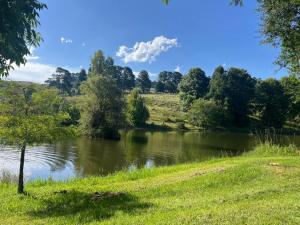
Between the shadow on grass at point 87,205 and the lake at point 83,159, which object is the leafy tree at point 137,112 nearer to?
the lake at point 83,159

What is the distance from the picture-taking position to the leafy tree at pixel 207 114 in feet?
254

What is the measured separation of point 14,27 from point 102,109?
45047mm

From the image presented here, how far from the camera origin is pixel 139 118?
2827 inches

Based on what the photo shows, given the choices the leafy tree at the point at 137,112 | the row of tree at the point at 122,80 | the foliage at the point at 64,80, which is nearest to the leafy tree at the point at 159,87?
the row of tree at the point at 122,80

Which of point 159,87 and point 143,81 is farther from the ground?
point 143,81

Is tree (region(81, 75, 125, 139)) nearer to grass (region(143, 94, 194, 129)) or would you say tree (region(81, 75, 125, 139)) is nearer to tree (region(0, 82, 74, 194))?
grass (region(143, 94, 194, 129))

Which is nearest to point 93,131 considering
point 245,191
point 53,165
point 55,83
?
point 53,165

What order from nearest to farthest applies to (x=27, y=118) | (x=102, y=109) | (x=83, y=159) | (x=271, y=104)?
1. (x=27, y=118)
2. (x=83, y=159)
3. (x=102, y=109)
4. (x=271, y=104)

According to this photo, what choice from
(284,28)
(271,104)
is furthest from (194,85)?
(284,28)

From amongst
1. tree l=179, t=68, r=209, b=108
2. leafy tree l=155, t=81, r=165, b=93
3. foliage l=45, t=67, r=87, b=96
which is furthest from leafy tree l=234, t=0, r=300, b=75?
leafy tree l=155, t=81, r=165, b=93

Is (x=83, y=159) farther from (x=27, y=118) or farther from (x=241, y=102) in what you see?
(x=241, y=102)

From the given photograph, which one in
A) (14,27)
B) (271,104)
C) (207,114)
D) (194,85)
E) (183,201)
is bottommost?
(183,201)

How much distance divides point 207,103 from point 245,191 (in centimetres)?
6832

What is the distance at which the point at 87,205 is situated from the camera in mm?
10500
